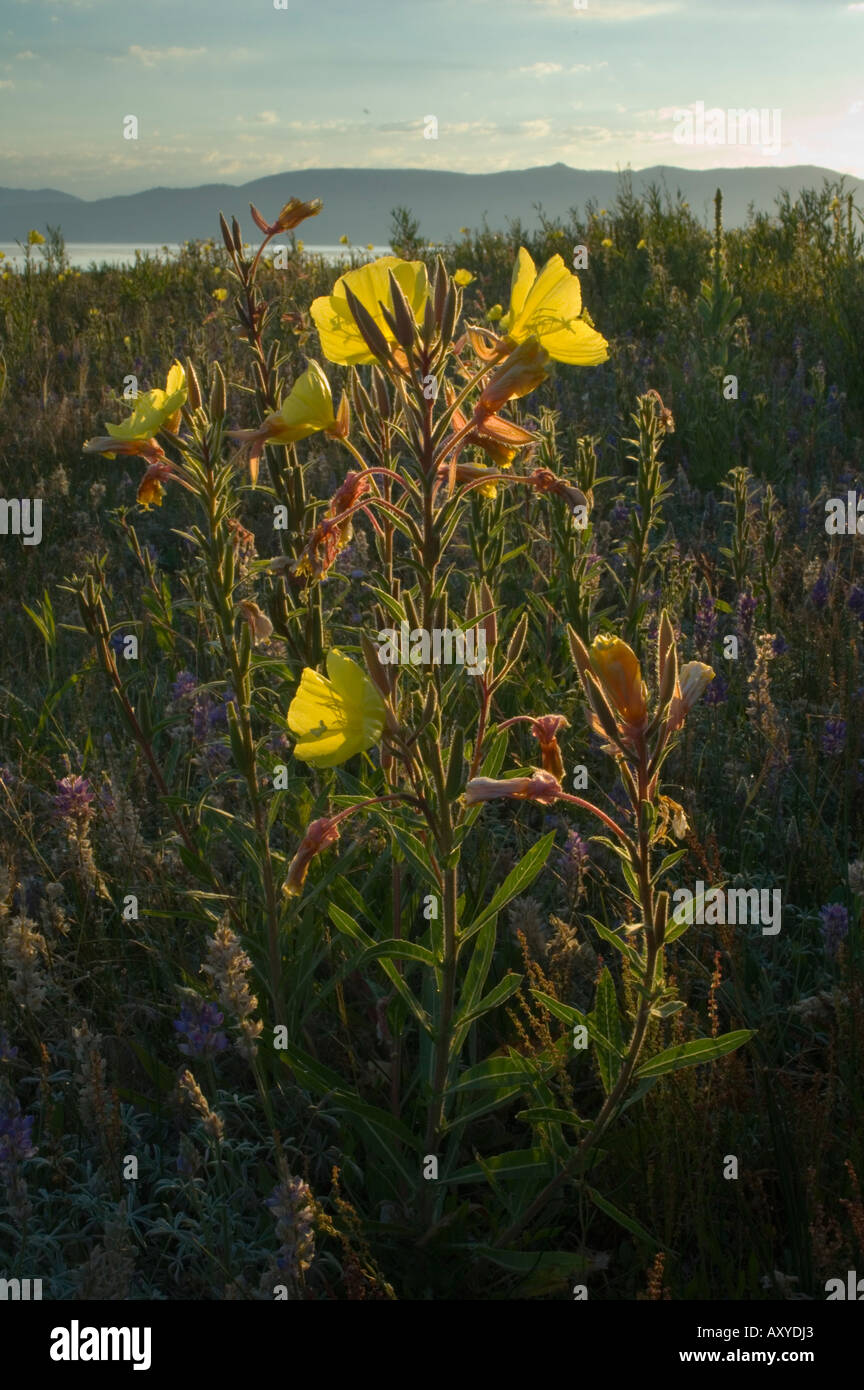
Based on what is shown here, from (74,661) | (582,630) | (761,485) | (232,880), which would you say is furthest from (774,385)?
(232,880)

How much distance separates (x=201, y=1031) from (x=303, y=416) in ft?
3.17

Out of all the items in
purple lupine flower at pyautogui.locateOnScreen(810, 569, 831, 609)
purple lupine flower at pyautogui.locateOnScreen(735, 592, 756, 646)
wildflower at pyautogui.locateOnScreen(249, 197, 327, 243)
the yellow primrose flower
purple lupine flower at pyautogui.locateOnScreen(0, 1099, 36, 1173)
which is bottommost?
purple lupine flower at pyautogui.locateOnScreen(0, 1099, 36, 1173)

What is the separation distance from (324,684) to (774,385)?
4.64 m

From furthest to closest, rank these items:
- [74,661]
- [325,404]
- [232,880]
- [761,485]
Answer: [761,485] < [74,661] < [232,880] < [325,404]

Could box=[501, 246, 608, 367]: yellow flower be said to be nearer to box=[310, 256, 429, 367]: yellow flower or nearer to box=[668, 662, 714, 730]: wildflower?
box=[310, 256, 429, 367]: yellow flower

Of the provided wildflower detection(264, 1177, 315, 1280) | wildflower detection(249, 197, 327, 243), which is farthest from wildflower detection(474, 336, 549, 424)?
wildflower detection(264, 1177, 315, 1280)

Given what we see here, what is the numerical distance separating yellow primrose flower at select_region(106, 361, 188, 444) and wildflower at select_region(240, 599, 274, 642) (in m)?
0.31

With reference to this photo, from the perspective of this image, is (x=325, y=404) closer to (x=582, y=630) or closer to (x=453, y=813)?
(x=453, y=813)

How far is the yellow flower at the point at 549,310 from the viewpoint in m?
1.27

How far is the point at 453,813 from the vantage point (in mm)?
1367

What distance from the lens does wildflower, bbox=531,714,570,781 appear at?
1.23 meters

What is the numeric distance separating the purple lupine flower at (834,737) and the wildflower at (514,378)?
1614 millimetres

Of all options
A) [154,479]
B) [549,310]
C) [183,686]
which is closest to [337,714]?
[549,310]

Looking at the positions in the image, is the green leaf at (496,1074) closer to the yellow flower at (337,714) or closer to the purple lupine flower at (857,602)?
the yellow flower at (337,714)
